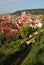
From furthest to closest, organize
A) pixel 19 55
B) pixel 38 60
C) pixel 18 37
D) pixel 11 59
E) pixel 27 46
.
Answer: pixel 18 37 → pixel 27 46 → pixel 19 55 → pixel 11 59 → pixel 38 60

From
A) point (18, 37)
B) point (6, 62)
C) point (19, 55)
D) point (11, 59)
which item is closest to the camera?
point (6, 62)

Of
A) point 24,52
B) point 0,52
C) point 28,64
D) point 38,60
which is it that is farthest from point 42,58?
point 24,52

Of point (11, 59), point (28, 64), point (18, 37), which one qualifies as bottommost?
point (18, 37)

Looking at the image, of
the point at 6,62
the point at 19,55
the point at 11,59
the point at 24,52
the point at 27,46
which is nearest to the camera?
the point at 6,62

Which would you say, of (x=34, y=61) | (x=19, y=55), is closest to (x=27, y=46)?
(x=19, y=55)

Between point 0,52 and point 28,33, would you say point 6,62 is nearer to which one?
point 0,52

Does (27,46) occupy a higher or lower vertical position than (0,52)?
lower

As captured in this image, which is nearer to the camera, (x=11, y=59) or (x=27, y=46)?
(x=11, y=59)

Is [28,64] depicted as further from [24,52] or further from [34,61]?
[24,52]

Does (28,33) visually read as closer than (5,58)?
No
